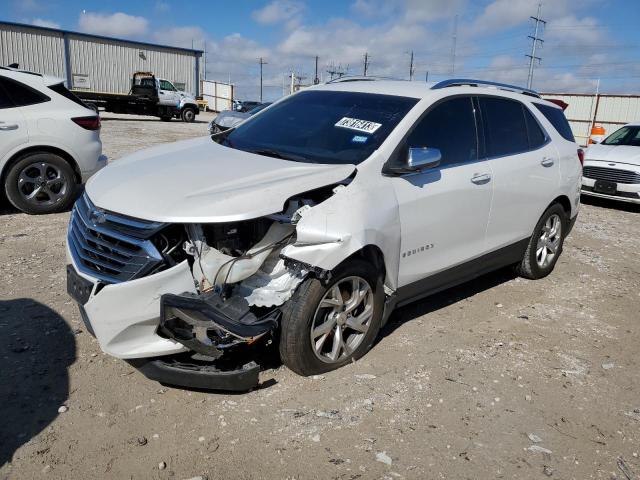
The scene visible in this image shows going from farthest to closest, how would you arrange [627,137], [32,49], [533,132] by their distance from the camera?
[32,49]
[627,137]
[533,132]

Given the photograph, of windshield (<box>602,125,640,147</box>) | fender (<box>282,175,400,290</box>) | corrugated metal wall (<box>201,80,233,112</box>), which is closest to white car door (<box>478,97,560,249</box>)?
fender (<box>282,175,400,290</box>)

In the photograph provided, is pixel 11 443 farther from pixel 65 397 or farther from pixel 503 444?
pixel 503 444

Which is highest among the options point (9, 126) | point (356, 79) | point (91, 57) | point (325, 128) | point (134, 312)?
point (91, 57)

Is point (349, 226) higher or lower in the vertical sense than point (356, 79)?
lower

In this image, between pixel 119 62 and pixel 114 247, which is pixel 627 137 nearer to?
pixel 114 247

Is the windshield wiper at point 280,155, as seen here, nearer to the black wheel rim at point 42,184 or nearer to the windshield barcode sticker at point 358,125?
Result: the windshield barcode sticker at point 358,125

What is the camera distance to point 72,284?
3.04 metres

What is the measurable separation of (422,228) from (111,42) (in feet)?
121

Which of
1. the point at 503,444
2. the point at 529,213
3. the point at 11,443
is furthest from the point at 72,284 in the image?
the point at 529,213

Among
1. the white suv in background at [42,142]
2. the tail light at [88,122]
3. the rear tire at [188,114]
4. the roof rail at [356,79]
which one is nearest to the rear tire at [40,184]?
the white suv in background at [42,142]

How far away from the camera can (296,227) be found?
9.51 ft

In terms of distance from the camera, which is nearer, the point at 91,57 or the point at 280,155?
the point at 280,155

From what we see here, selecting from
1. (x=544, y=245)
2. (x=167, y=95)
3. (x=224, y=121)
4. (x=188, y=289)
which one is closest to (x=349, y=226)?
(x=188, y=289)

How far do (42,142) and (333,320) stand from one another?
16.2ft
